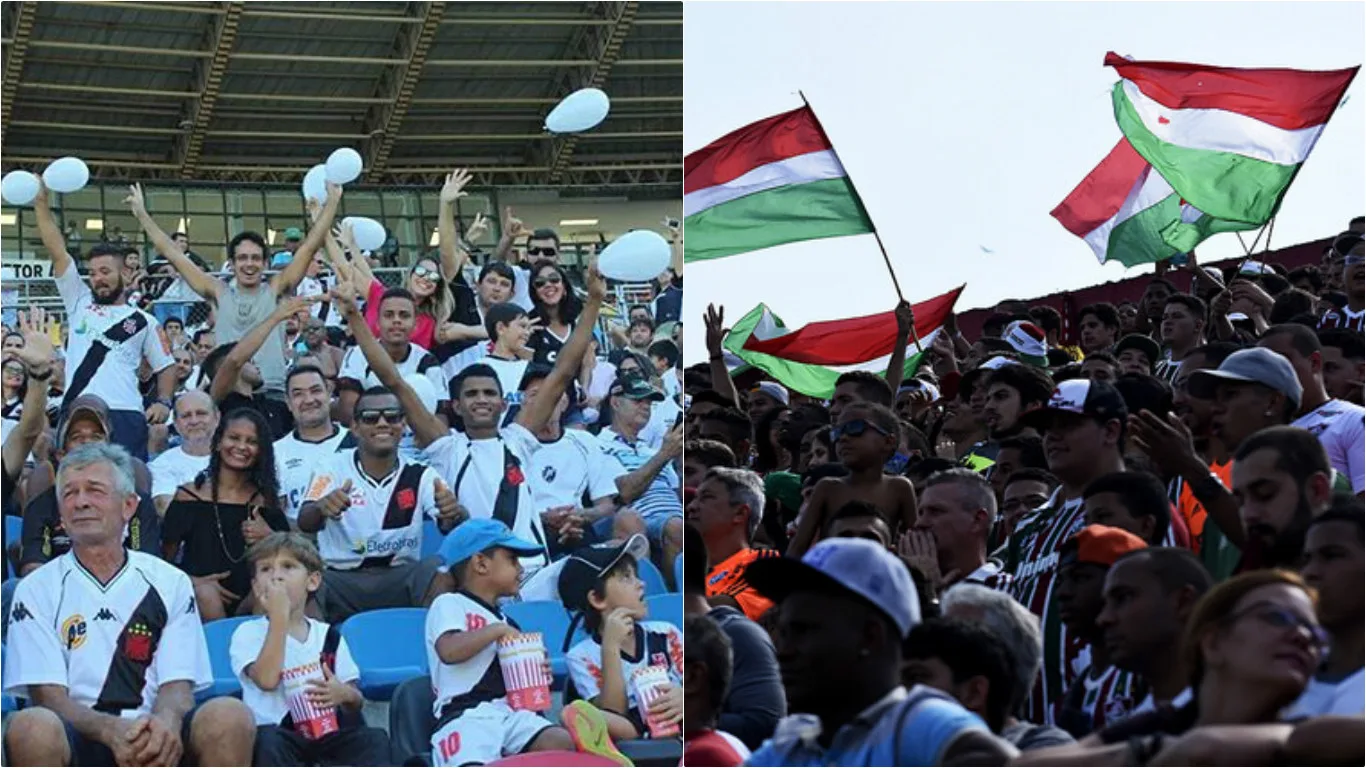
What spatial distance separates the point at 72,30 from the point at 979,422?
9.35 m

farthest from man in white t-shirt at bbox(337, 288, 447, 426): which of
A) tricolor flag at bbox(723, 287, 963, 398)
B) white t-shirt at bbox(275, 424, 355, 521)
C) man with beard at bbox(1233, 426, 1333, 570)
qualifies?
man with beard at bbox(1233, 426, 1333, 570)

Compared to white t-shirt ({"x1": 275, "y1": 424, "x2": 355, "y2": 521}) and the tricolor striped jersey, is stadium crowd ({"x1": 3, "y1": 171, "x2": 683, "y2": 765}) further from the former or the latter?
the tricolor striped jersey

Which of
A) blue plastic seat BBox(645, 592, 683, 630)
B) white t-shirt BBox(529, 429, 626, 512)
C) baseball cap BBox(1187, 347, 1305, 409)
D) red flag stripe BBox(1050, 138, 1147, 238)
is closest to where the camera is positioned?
baseball cap BBox(1187, 347, 1305, 409)

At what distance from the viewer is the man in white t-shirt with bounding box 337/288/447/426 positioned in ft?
29.3

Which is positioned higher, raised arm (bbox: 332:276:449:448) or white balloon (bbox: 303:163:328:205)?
white balloon (bbox: 303:163:328:205)

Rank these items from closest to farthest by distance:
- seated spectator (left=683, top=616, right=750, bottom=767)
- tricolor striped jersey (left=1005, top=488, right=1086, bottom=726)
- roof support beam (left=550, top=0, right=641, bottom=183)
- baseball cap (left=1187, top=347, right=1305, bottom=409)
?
1. seated spectator (left=683, top=616, right=750, bottom=767)
2. tricolor striped jersey (left=1005, top=488, right=1086, bottom=726)
3. baseball cap (left=1187, top=347, right=1305, bottom=409)
4. roof support beam (left=550, top=0, right=641, bottom=183)

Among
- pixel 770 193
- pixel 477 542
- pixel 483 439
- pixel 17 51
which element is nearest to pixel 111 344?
pixel 483 439

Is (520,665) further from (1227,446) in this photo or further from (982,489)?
(1227,446)

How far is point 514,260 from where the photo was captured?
34.2 feet

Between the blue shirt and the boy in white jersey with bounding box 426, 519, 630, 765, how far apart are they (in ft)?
14.7

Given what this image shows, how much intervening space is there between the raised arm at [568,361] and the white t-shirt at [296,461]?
0.80m

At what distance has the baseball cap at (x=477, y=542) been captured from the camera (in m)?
8.45

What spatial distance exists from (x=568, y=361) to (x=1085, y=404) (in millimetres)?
4275

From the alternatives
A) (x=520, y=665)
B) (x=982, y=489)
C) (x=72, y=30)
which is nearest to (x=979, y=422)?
(x=520, y=665)
